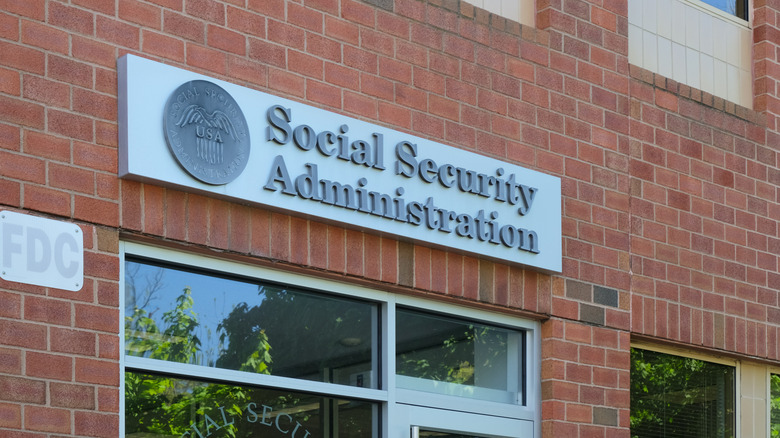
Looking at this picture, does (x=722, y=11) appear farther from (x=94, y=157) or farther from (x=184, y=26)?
(x=94, y=157)

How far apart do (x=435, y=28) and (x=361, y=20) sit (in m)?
0.56

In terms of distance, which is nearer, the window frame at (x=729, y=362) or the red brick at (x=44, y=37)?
the red brick at (x=44, y=37)

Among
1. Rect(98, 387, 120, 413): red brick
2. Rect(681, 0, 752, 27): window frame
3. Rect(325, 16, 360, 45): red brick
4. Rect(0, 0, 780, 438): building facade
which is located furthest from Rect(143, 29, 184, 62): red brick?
Rect(681, 0, 752, 27): window frame

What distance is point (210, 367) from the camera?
5793 millimetres

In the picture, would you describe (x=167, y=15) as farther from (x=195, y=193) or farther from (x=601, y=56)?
(x=601, y=56)

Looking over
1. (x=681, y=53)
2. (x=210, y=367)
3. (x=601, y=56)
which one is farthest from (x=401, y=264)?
(x=681, y=53)

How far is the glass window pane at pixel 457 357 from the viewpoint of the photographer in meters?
6.78

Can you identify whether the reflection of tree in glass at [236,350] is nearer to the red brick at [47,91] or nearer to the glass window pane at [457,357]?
the glass window pane at [457,357]

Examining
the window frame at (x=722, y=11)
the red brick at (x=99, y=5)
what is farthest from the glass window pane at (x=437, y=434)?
the window frame at (x=722, y=11)

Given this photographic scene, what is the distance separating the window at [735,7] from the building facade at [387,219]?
1.7 inches

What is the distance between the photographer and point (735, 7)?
9.40 m

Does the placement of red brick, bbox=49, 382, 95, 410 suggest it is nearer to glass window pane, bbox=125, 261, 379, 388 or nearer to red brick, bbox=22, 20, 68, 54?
glass window pane, bbox=125, 261, 379, 388

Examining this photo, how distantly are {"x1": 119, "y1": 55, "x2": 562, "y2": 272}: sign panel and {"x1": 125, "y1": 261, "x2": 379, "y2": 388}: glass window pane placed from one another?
0.45 meters

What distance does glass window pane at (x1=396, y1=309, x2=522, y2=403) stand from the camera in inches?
267
